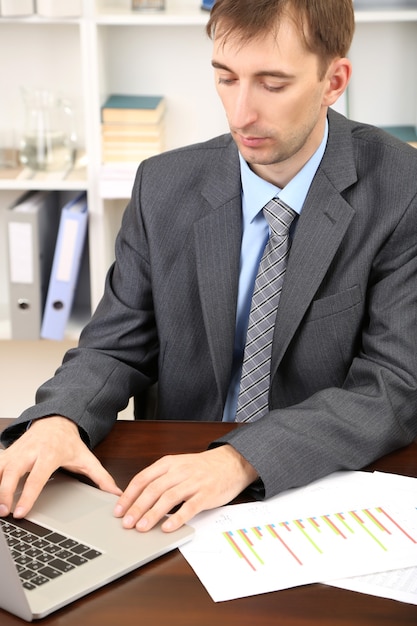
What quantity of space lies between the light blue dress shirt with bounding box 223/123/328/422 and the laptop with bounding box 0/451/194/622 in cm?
52

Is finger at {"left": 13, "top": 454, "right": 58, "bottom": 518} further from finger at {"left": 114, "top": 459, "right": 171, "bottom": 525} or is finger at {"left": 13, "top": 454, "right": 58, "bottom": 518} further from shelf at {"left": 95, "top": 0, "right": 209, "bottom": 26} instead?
shelf at {"left": 95, "top": 0, "right": 209, "bottom": 26}

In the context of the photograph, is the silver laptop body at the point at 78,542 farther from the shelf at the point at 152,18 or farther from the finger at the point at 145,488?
the shelf at the point at 152,18

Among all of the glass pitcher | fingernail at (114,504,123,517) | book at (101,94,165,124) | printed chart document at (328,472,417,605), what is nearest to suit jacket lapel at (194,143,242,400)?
fingernail at (114,504,123,517)

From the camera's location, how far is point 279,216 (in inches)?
62.4

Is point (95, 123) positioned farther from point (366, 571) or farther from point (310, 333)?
point (366, 571)

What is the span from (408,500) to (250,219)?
0.61m

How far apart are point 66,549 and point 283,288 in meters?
0.65

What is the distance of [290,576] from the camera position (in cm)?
103

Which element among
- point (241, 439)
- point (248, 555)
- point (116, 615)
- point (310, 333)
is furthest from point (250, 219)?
point (116, 615)

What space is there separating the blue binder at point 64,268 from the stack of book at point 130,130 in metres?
0.19

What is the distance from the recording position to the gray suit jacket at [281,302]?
1.42 m

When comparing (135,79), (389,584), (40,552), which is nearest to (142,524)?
(40,552)

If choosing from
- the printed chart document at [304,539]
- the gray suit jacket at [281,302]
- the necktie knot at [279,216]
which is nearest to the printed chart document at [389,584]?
the printed chart document at [304,539]

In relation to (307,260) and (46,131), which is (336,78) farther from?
(46,131)
